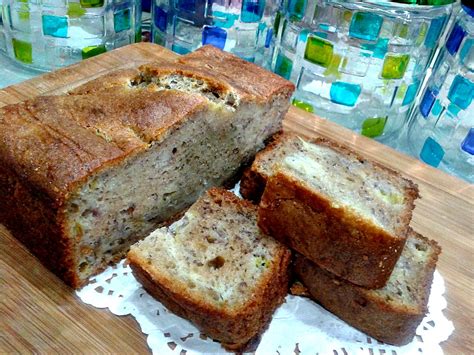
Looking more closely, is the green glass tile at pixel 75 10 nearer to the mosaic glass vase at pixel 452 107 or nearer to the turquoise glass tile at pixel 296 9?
the turquoise glass tile at pixel 296 9

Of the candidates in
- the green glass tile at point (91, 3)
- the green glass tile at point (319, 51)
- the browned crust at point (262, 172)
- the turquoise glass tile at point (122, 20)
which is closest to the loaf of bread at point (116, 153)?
the browned crust at point (262, 172)

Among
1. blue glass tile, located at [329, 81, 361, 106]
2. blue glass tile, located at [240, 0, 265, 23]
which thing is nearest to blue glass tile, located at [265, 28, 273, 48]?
blue glass tile, located at [240, 0, 265, 23]

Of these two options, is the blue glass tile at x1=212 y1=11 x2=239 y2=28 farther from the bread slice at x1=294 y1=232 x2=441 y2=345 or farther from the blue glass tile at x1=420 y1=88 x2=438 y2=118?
the bread slice at x1=294 y1=232 x2=441 y2=345

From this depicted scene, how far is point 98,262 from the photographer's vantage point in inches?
76.6

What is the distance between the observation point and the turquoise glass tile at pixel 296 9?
2.86 meters

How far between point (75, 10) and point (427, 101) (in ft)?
7.13

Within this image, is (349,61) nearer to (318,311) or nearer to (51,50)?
(318,311)

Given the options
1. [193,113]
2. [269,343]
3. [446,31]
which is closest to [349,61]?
[446,31]

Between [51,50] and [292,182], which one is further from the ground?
[292,182]

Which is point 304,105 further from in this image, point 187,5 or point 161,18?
point 161,18

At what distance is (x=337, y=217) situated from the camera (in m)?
1.68

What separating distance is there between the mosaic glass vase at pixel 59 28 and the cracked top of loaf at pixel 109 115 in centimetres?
98

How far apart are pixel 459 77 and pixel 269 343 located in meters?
1.82

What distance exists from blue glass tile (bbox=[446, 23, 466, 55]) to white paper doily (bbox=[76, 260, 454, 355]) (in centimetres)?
151
